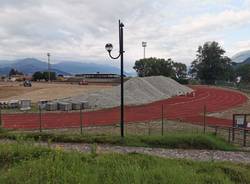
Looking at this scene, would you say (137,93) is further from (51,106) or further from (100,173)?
(100,173)

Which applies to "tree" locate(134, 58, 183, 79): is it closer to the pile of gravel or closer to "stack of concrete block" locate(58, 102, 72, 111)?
the pile of gravel

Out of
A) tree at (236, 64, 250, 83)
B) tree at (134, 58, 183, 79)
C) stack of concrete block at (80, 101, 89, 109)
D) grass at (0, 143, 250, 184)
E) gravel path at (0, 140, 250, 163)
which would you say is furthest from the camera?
tree at (236, 64, 250, 83)

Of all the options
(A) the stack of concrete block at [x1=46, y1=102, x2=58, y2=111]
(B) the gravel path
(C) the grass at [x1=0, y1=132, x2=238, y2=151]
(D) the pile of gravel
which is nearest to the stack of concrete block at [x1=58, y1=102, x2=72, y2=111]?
(A) the stack of concrete block at [x1=46, y1=102, x2=58, y2=111]

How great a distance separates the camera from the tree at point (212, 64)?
124 metres

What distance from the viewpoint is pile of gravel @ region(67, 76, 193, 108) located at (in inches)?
1930

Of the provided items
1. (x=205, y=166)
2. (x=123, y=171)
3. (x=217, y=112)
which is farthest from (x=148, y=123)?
(x=123, y=171)

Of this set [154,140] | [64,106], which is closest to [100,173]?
[154,140]

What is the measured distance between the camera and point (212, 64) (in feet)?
408

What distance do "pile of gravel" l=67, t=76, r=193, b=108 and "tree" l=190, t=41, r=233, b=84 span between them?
5073 cm

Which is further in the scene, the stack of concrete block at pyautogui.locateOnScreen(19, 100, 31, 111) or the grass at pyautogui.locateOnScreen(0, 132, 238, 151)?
the stack of concrete block at pyautogui.locateOnScreen(19, 100, 31, 111)

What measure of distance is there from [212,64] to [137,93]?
233ft

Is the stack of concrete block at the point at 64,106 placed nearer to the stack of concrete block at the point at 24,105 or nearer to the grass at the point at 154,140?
the stack of concrete block at the point at 24,105

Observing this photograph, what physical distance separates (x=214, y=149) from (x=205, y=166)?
8.35 meters

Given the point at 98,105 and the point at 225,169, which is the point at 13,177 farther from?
the point at 98,105
